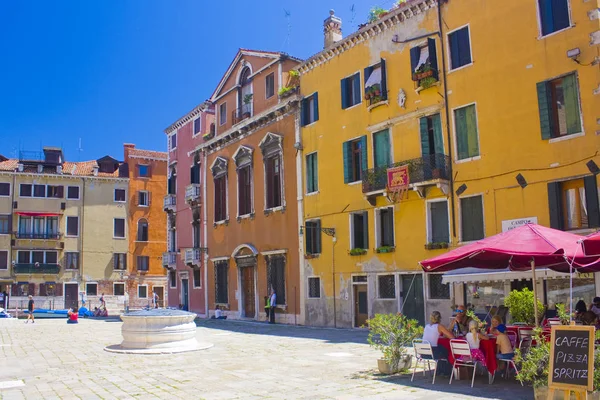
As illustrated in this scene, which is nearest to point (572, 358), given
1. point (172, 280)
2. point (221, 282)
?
point (221, 282)

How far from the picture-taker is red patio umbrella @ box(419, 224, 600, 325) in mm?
9836

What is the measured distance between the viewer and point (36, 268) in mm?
→ 49438

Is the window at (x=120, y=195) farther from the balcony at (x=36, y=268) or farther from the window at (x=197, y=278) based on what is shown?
the window at (x=197, y=278)

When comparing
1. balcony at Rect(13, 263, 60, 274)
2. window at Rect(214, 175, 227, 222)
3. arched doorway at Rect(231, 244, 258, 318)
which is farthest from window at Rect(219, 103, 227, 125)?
balcony at Rect(13, 263, 60, 274)

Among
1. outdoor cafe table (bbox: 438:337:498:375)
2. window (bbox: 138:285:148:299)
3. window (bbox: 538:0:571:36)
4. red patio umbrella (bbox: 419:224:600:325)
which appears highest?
window (bbox: 538:0:571:36)

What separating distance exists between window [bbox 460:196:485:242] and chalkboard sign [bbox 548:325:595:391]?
11338 millimetres

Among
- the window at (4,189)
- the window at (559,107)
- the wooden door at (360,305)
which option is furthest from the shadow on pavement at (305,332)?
the window at (4,189)

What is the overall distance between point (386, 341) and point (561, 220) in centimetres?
784

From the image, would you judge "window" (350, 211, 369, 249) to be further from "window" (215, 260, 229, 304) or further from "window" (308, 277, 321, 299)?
"window" (215, 260, 229, 304)

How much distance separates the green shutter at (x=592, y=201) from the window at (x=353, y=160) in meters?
9.24

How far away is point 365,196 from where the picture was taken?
895 inches

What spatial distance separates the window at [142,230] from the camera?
179 feet

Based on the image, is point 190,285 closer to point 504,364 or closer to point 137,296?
point 137,296

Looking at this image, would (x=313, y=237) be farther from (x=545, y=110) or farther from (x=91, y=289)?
(x=91, y=289)
